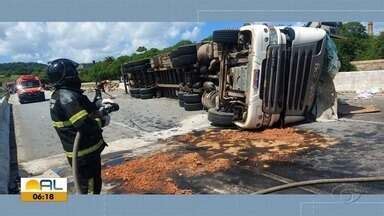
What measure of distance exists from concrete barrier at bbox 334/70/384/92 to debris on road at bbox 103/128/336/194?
2406 millimetres

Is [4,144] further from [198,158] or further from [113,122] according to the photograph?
[198,158]

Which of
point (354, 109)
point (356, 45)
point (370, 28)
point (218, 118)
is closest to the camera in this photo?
point (370, 28)

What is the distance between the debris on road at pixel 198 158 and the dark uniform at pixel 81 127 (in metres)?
0.26

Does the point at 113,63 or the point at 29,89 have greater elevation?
the point at 113,63

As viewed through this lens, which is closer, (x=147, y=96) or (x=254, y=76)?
(x=147, y=96)

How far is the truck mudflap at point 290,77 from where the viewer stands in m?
5.89

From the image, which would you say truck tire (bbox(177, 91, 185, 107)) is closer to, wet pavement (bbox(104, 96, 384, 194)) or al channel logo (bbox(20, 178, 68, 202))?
wet pavement (bbox(104, 96, 384, 194))

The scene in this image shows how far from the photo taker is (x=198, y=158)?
4.91m

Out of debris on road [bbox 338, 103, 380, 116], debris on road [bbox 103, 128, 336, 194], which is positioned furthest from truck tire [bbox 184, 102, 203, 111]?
debris on road [bbox 338, 103, 380, 116]

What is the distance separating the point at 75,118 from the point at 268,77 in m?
2.66

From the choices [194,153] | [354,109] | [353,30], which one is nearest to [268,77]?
[353,30]

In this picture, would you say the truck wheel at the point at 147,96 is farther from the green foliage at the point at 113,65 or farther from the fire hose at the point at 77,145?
the fire hose at the point at 77,145
